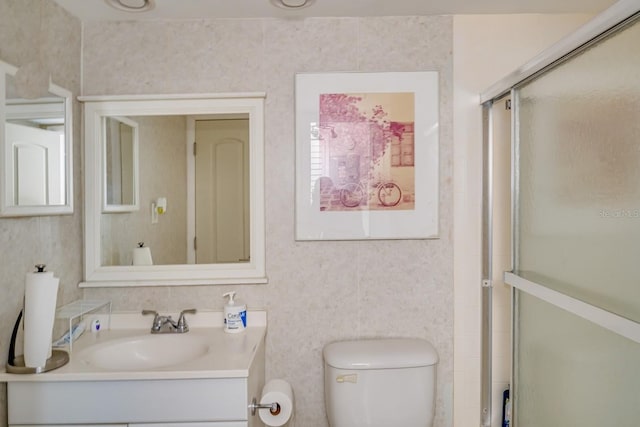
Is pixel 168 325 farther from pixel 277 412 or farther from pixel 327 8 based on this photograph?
pixel 327 8

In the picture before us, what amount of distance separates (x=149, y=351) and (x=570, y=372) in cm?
146

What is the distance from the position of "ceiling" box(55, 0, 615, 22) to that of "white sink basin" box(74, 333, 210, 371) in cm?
133

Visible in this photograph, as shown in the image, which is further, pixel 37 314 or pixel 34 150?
pixel 34 150

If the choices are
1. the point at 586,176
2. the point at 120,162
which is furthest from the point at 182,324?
the point at 586,176

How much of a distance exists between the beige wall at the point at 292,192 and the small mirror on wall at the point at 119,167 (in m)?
0.16

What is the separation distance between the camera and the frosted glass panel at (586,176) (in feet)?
2.81

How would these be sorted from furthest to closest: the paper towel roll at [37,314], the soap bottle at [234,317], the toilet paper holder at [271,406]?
the soap bottle at [234,317] < the toilet paper holder at [271,406] < the paper towel roll at [37,314]

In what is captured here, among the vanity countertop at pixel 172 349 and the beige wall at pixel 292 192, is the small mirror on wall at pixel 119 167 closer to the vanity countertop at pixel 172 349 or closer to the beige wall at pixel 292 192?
the beige wall at pixel 292 192

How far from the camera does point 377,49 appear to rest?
5.28 ft

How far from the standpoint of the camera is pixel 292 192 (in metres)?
1.61

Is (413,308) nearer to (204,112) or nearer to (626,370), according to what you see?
(626,370)

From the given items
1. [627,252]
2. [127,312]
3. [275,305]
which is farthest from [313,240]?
[627,252]

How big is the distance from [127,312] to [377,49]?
1574mm

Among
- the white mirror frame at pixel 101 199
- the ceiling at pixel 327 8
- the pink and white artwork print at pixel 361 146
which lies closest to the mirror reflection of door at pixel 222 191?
the white mirror frame at pixel 101 199
